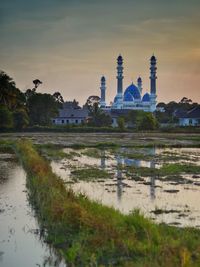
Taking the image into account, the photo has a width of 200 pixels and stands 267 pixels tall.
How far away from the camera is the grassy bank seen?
7.89 metres

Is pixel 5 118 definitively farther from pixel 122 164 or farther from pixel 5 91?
pixel 122 164

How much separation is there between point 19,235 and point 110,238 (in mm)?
2436

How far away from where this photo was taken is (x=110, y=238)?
8.90m

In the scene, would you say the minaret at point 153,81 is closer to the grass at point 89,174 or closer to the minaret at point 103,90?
the minaret at point 103,90

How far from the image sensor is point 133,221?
9.91 m

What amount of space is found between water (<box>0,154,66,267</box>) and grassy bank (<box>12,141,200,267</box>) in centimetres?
24

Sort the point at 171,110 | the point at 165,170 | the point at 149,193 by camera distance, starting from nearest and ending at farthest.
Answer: the point at 149,193 → the point at 165,170 → the point at 171,110

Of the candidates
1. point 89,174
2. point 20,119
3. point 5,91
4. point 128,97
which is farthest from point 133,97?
point 89,174

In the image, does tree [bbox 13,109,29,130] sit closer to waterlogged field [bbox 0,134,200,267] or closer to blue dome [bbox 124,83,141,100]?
waterlogged field [bbox 0,134,200,267]

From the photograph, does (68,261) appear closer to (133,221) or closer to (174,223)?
(133,221)

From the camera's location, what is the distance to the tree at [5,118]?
192 feet

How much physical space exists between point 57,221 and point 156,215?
8.91ft

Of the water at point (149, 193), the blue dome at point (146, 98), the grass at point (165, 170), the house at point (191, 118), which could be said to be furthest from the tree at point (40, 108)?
the grass at point (165, 170)

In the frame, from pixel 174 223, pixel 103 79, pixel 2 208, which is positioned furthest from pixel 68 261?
pixel 103 79
